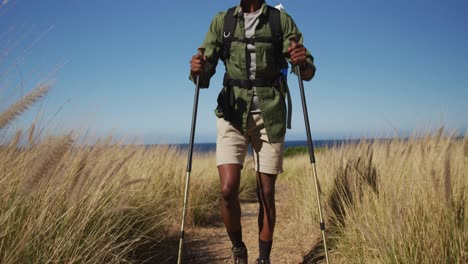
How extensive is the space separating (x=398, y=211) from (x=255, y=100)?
1467 millimetres

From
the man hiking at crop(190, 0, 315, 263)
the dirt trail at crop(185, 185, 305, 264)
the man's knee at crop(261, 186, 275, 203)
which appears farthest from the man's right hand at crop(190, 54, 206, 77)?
the dirt trail at crop(185, 185, 305, 264)

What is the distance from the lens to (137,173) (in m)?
Result: 4.77

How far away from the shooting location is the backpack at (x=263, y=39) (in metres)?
3.31

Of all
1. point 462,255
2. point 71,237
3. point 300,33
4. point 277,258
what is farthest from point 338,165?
point 71,237

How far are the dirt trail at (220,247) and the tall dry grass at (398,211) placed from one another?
139mm

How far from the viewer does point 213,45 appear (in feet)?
11.4

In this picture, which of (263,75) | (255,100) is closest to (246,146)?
(255,100)

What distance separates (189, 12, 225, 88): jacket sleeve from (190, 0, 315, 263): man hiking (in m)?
0.04

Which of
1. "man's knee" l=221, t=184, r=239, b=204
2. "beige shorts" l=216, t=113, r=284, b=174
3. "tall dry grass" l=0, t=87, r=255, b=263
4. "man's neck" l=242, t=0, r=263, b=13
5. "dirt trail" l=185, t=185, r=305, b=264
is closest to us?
"tall dry grass" l=0, t=87, r=255, b=263

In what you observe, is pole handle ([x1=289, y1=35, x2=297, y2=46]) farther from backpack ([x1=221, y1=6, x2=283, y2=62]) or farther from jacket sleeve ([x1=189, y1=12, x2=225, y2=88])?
jacket sleeve ([x1=189, y1=12, x2=225, y2=88])

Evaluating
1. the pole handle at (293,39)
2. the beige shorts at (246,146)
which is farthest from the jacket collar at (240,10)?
the beige shorts at (246,146)

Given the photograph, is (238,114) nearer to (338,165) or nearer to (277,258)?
(277,258)

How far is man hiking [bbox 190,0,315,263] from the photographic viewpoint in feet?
10.7

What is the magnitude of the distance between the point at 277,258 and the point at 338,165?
1.46m
